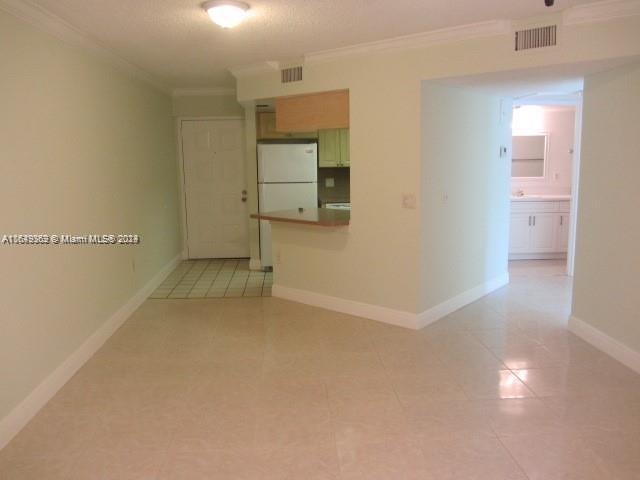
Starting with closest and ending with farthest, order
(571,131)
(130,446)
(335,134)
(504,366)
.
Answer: (130,446)
(504,366)
(335,134)
(571,131)

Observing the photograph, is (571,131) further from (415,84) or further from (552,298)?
(415,84)

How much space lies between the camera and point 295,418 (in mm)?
2732

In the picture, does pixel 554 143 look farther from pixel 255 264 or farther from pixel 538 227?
pixel 255 264

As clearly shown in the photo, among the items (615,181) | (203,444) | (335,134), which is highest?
(335,134)

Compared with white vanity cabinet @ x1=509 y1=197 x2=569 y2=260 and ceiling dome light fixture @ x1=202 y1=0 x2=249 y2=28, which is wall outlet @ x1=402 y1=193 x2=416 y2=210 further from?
white vanity cabinet @ x1=509 y1=197 x2=569 y2=260

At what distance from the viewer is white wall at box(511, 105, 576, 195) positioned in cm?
678

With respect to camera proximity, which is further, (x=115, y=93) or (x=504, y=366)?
(x=115, y=93)

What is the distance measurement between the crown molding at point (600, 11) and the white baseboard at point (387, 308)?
2.31m

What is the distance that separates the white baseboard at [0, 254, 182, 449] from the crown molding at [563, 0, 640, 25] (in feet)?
12.3

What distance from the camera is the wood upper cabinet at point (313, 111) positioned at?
4320 millimetres

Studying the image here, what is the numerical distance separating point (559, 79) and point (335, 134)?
Result: 3.04m

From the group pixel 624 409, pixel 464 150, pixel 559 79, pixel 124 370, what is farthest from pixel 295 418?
pixel 559 79

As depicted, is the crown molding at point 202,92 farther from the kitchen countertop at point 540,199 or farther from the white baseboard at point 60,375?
the kitchen countertop at point 540,199

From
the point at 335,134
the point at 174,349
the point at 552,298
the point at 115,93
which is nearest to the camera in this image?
the point at 174,349
